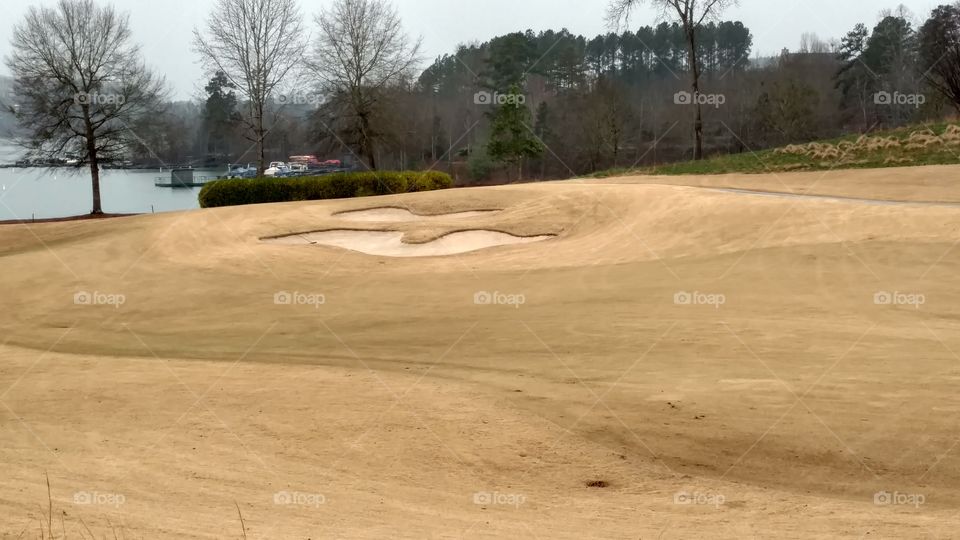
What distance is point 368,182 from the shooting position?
36.2 m

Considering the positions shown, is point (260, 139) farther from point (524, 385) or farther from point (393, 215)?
point (524, 385)

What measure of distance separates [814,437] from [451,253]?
1577cm

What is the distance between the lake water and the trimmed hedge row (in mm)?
9969

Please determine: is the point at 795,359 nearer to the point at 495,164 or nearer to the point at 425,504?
the point at 425,504

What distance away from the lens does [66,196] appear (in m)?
61.8

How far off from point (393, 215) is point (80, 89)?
26186 mm

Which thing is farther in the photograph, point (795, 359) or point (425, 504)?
point (795, 359)

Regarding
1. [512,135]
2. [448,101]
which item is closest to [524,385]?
[512,135]

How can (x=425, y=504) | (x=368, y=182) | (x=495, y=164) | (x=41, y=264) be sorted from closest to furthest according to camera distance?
(x=425, y=504) < (x=41, y=264) < (x=368, y=182) < (x=495, y=164)

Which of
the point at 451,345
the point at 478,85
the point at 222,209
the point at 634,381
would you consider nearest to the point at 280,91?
the point at 222,209

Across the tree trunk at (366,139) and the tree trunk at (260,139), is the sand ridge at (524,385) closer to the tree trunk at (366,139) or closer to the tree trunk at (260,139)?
the tree trunk at (260,139)

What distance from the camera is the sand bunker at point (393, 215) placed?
2766 cm

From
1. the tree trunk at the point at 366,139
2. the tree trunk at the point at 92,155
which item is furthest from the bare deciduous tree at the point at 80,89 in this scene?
the tree trunk at the point at 366,139

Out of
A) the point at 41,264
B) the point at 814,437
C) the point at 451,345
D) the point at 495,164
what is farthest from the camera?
the point at 495,164
